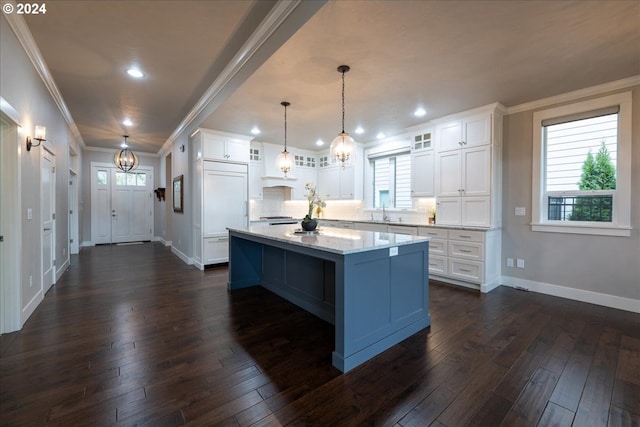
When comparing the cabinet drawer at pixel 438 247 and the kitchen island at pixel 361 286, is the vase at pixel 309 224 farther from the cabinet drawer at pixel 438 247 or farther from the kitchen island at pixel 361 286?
the cabinet drawer at pixel 438 247

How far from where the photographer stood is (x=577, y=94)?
3521mm

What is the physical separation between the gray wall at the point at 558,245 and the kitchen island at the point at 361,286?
2.29m

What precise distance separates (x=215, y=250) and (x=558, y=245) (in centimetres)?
547

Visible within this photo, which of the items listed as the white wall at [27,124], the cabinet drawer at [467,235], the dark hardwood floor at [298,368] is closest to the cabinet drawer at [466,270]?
the cabinet drawer at [467,235]

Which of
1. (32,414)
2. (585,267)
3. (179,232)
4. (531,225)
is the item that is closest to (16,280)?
(32,414)

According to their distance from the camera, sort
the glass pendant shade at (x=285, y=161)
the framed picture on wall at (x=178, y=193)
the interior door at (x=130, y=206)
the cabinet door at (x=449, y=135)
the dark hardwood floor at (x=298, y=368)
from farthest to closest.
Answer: the interior door at (x=130, y=206), the framed picture on wall at (x=178, y=193), the cabinet door at (x=449, y=135), the glass pendant shade at (x=285, y=161), the dark hardwood floor at (x=298, y=368)

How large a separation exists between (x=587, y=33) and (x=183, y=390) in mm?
4176

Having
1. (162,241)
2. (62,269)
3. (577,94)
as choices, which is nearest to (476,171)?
(577,94)

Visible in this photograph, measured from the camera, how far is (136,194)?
8641 mm

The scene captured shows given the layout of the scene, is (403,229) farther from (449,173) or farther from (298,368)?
(298,368)

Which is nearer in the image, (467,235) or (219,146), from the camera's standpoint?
(467,235)

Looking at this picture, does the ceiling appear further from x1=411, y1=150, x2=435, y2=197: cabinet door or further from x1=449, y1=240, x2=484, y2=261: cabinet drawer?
x1=449, y1=240, x2=484, y2=261: cabinet drawer

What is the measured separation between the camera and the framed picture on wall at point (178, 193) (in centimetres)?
625

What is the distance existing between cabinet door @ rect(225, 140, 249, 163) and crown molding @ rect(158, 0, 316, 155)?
850 millimetres
